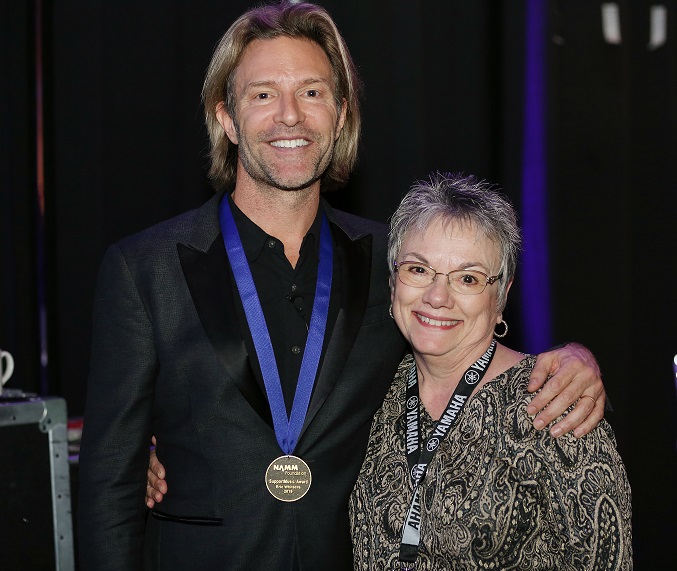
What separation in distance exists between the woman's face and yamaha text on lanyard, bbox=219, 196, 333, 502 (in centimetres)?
24

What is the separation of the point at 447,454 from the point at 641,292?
191 centimetres

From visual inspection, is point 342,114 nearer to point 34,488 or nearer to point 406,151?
Answer: point 406,151

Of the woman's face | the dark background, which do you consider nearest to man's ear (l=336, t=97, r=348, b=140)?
the woman's face

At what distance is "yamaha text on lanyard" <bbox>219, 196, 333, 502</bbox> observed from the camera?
84.4 inches

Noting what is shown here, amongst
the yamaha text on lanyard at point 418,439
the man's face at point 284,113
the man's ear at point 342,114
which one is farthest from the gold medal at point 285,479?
the man's ear at point 342,114

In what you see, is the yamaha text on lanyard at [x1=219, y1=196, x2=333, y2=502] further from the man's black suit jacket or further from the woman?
the woman

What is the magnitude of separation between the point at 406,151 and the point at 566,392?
6.31 feet

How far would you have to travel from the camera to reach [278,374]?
2201 mm

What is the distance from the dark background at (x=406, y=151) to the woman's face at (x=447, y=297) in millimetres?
1569

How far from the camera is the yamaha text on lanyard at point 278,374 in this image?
214cm

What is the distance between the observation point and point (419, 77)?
12.3 feet

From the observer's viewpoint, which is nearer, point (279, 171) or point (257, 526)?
point (257, 526)

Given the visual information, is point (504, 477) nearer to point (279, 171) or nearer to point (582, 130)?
point (279, 171)

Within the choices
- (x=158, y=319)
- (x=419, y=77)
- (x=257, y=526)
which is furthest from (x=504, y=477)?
(x=419, y=77)
